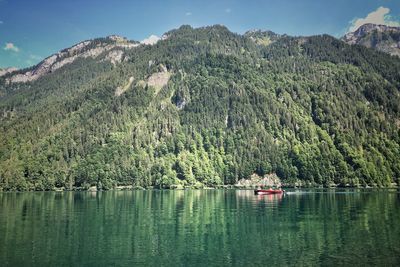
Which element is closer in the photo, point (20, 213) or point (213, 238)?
point (213, 238)

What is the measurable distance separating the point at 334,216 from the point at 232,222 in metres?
27.5

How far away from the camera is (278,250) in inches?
2527

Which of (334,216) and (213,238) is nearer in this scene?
(213,238)

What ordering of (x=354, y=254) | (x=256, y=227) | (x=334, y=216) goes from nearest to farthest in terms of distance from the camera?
(x=354, y=254) → (x=256, y=227) → (x=334, y=216)

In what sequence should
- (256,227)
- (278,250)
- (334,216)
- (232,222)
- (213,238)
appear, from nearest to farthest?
1. (278,250)
2. (213,238)
3. (256,227)
4. (232,222)
5. (334,216)

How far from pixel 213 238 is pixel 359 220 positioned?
39.4 meters

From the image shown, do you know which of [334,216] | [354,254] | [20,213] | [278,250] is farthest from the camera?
[20,213]

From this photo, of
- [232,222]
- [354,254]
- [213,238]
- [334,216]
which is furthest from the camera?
[334,216]

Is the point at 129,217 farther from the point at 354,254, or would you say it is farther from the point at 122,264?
the point at 354,254

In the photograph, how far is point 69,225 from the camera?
296 ft

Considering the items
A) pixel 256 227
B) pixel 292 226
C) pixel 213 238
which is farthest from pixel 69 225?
pixel 292 226

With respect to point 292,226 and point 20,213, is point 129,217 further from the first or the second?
point 292,226

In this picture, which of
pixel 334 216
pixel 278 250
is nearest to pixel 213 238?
pixel 278 250

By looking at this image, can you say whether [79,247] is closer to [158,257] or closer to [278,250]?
[158,257]
